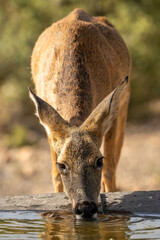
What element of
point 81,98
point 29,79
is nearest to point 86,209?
point 81,98

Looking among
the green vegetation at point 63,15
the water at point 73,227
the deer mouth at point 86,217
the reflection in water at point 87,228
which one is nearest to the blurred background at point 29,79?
the green vegetation at point 63,15

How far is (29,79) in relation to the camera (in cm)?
1806

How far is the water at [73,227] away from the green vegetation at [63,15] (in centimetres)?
1133

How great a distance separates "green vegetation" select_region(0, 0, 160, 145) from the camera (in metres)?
17.5

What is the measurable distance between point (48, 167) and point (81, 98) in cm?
785

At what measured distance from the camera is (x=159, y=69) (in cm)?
1827

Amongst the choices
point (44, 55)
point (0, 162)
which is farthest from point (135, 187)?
point (44, 55)

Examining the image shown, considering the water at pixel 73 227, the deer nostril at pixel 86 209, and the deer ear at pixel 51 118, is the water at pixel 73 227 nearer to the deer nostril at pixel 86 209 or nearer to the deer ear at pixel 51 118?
the deer nostril at pixel 86 209

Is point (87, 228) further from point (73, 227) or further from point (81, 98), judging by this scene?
point (81, 98)

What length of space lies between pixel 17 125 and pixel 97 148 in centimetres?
1204

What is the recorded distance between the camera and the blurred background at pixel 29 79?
15.7m

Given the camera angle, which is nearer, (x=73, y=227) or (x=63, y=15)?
(x=73, y=227)

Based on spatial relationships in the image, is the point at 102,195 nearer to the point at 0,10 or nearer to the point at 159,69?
the point at 159,69

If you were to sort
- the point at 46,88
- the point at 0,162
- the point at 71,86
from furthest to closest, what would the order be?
the point at 0,162
the point at 46,88
the point at 71,86
